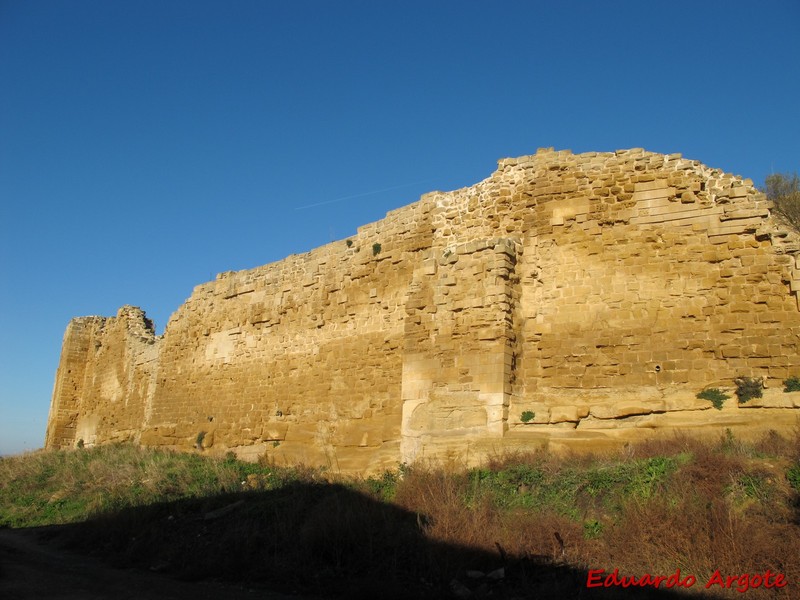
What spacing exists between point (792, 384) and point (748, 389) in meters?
0.47

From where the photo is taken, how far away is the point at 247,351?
620 inches

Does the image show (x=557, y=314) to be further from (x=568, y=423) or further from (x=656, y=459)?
(x=656, y=459)

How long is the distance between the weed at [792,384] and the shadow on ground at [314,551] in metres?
3.57

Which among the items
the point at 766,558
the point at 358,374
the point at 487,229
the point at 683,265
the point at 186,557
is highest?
the point at 487,229

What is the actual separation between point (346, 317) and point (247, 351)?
354cm

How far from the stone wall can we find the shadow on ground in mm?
2152

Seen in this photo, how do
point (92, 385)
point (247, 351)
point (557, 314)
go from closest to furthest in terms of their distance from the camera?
point (557, 314), point (247, 351), point (92, 385)

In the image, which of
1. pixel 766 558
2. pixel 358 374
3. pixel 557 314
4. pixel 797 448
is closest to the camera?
pixel 766 558

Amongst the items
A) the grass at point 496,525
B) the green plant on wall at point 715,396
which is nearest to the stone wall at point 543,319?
the green plant on wall at point 715,396

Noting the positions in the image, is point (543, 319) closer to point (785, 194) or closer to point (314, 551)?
point (314, 551)

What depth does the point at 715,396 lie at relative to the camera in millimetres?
8539

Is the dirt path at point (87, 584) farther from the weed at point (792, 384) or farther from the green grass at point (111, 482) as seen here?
the weed at point (792, 384)

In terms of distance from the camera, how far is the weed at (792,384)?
804 cm

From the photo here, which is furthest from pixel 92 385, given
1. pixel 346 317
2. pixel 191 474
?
pixel 346 317
